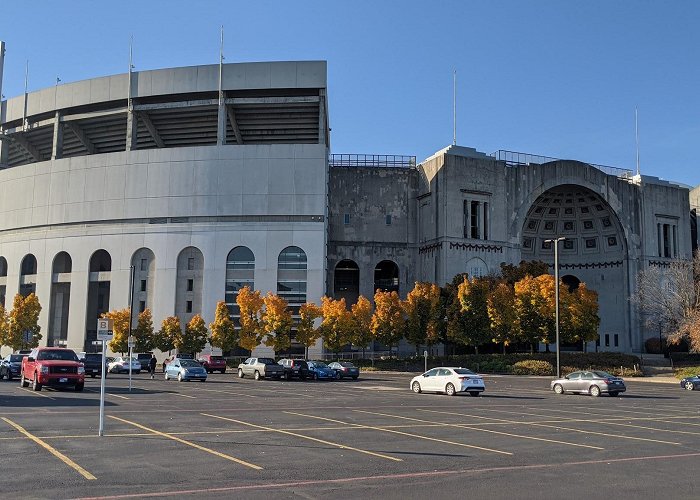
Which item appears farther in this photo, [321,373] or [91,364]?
[321,373]

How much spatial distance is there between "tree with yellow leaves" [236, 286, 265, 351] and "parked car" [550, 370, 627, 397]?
31408 millimetres

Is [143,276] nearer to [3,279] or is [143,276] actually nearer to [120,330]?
[120,330]

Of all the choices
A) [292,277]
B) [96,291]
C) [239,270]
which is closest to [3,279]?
[96,291]

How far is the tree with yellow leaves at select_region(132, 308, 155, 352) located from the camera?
215 ft

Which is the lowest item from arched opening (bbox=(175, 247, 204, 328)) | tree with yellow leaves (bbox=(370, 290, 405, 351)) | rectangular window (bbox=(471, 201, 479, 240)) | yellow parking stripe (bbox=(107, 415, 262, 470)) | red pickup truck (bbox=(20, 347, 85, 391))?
yellow parking stripe (bbox=(107, 415, 262, 470))

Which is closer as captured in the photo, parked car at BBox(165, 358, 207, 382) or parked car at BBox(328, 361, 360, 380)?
parked car at BBox(165, 358, 207, 382)

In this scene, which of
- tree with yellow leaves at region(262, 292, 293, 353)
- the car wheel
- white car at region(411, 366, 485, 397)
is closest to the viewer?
the car wheel

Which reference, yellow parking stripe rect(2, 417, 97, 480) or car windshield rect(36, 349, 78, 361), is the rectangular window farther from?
→ yellow parking stripe rect(2, 417, 97, 480)

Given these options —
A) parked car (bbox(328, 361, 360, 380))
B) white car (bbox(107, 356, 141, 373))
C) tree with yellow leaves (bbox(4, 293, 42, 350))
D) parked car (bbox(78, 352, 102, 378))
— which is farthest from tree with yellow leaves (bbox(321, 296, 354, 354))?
tree with yellow leaves (bbox(4, 293, 42, 350))

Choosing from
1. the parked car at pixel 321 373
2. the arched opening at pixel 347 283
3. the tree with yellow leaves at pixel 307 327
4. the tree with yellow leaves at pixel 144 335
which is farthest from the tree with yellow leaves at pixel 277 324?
the arched opening at pixel 347 283

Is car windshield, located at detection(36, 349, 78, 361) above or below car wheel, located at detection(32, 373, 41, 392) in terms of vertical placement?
above

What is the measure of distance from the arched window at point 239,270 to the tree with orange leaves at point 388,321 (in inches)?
652

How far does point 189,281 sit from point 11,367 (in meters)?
32.8

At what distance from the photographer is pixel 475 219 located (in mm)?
74812
